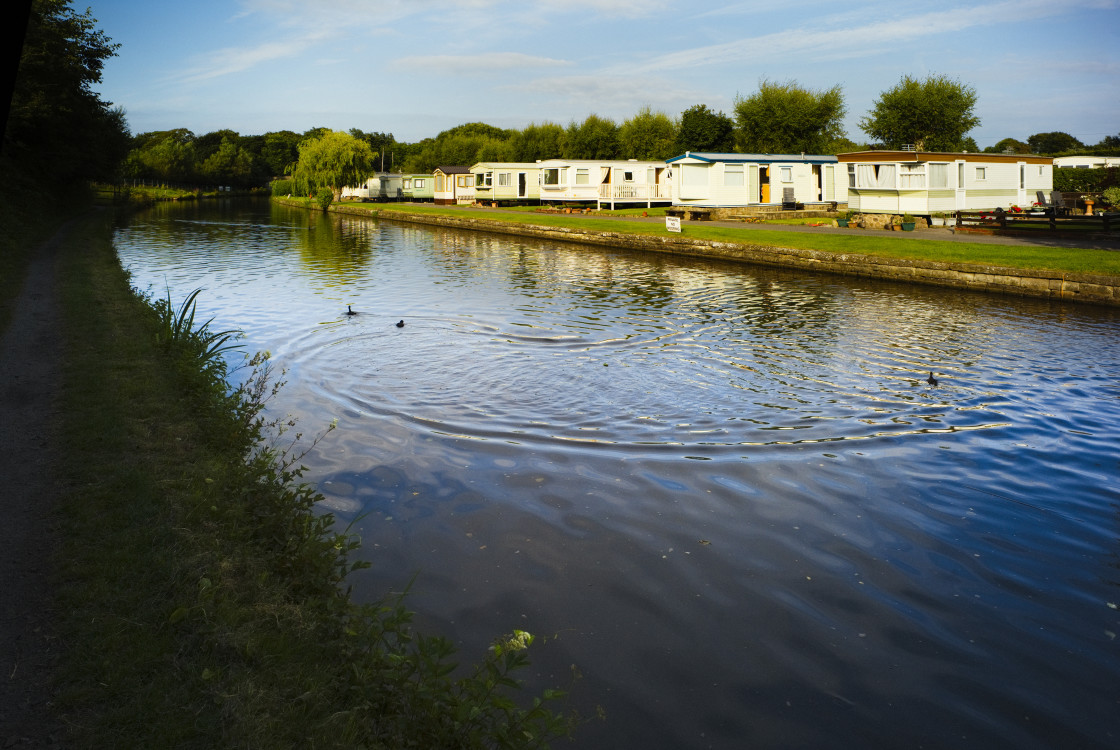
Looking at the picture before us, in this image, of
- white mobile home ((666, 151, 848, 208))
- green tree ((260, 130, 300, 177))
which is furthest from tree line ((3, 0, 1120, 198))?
green tree ((260, 130, 300, 177))

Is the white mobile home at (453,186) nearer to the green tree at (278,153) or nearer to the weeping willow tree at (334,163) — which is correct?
the weeping willow tree at (334,163)

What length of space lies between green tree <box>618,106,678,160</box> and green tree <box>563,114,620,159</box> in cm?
251

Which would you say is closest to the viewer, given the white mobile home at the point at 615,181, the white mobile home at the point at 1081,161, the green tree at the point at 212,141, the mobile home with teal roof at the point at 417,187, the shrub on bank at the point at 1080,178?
the shrub on bank at the point at 1080,178

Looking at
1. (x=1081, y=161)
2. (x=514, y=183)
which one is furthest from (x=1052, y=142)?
(x=514, y=183)

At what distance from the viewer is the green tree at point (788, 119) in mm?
61438

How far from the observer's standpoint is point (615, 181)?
52719mm

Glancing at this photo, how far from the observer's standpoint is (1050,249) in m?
21.3

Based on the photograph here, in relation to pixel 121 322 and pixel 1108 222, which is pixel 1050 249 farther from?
pixel 121 322

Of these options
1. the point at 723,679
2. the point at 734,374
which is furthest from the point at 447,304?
the point at 723,679

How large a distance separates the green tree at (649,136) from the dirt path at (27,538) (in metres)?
65.3

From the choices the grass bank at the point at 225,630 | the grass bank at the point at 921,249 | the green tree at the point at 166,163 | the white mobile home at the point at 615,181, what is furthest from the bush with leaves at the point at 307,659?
the green tree at the point at 166,163

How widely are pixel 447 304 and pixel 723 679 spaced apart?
46.4 feet

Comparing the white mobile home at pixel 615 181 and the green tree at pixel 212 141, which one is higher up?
the green tree at pixel 212 141

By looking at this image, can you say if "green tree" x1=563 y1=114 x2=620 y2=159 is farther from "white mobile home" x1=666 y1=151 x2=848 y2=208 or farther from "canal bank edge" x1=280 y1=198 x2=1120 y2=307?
"canal bank edge" x1=280 y1=198 x2=1120 y2=307
